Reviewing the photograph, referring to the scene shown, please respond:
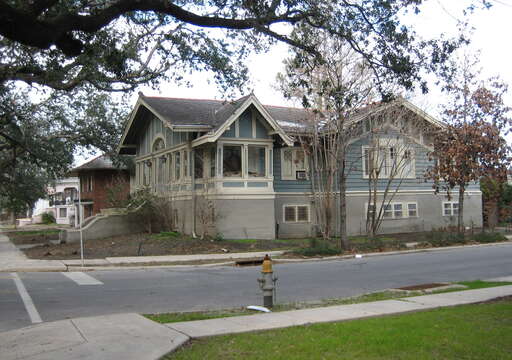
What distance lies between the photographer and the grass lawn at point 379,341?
6352 millimetres

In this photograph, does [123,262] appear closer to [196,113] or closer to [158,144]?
[196,113]

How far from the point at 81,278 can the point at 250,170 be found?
1167cm

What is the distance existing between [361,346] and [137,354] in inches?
105

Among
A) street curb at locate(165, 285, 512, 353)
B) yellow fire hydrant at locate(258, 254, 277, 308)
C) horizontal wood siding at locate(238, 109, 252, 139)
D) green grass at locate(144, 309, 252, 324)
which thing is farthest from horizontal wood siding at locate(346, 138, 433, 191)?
green grass at locate(144, 309, 252, 324)

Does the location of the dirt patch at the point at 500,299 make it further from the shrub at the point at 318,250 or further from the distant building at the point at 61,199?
the distant building at the point at 61,199

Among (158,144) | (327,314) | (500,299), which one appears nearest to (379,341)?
(327,314)

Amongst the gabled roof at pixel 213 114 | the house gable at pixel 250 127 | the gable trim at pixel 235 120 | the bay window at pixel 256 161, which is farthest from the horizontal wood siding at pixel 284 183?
the gable trim at pixel 235 120

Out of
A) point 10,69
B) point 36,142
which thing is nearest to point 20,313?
point 10,69

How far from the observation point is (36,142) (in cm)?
2811

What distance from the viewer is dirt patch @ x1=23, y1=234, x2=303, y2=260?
21.0 meters

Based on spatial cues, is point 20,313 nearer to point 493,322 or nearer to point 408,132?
point 493,322

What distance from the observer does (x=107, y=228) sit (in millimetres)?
26516

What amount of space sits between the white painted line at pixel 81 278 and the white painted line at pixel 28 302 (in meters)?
1.30

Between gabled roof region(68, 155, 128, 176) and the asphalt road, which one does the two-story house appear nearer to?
the asphalt road
